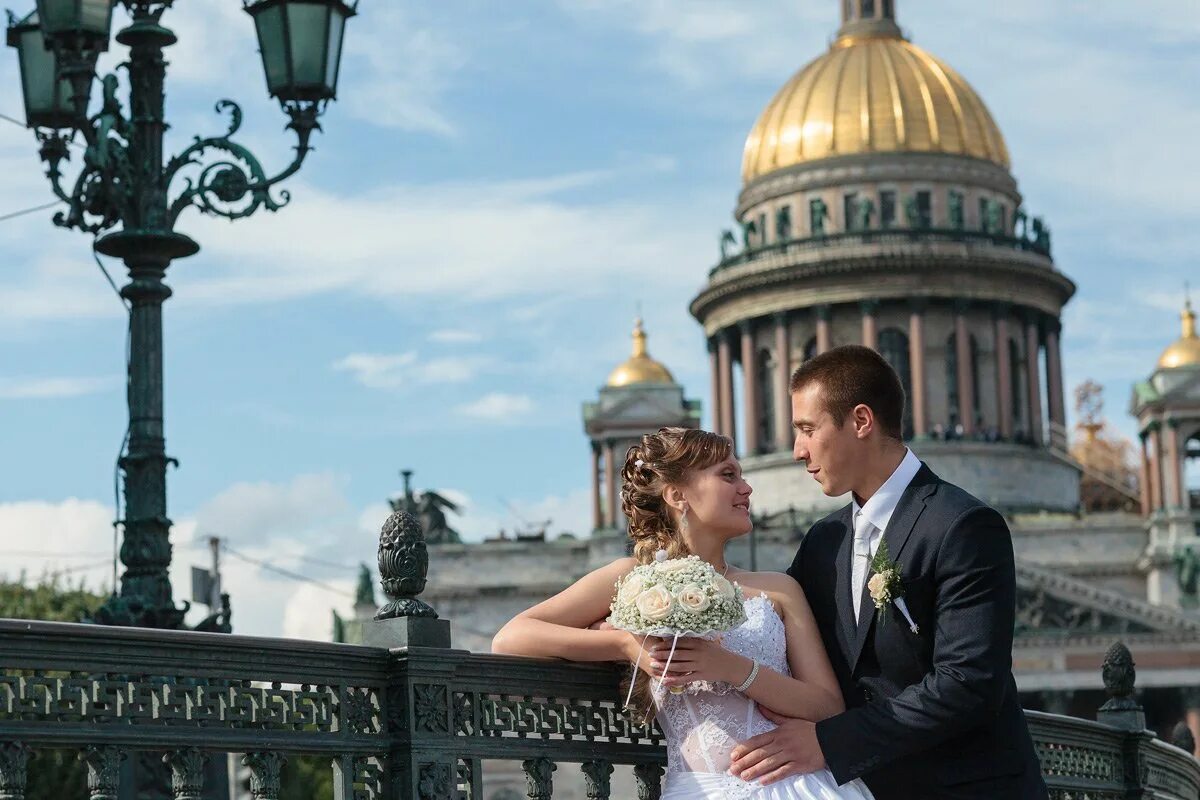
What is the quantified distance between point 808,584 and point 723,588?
92cm

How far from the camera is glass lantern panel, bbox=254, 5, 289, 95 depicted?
54.2ft

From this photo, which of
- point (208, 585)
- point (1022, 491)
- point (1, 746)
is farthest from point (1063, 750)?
point (1022, 491)

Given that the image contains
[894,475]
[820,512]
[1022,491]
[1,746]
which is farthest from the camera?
[1022,491]

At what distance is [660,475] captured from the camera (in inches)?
406

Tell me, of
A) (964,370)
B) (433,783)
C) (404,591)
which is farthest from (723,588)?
(964,370)

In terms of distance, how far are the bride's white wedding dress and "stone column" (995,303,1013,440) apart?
9002cm

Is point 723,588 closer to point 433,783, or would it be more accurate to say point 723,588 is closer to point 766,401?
point 433,783

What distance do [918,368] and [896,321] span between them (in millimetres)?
2606

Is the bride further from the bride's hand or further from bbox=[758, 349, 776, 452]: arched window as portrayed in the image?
bbox=[758, 349, 776, 452]: arched window

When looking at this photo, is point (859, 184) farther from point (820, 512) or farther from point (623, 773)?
point (623, 773)

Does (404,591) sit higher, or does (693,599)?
(404,591)

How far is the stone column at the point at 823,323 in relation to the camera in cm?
9838

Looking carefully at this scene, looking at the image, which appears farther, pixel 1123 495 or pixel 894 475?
pixel 1123 495

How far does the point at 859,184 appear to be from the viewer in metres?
100
